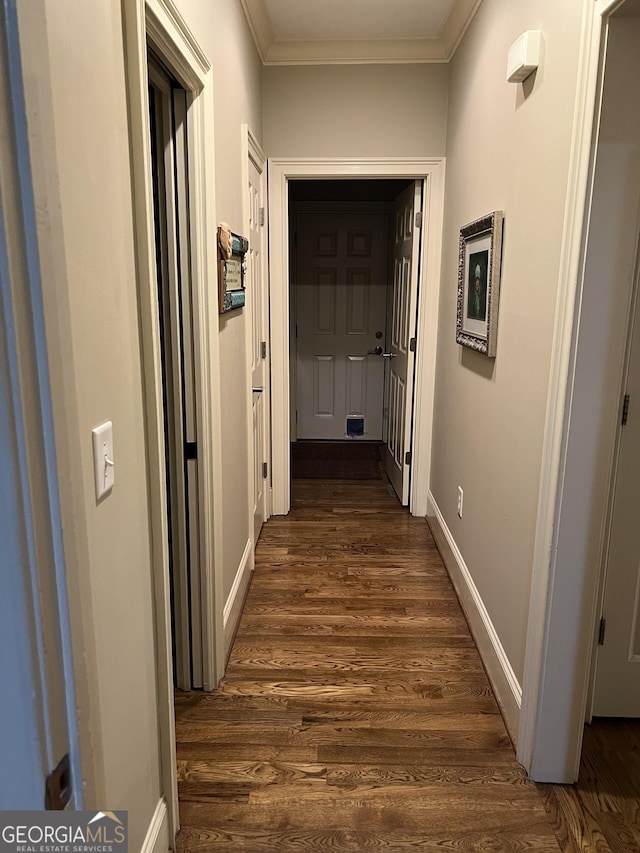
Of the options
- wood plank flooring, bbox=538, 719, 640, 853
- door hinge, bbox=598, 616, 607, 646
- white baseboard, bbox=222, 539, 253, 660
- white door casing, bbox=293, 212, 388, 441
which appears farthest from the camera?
white door casing, bbox=293, 212, 388, 441

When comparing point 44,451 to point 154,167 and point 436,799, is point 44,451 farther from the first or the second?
point 436,799

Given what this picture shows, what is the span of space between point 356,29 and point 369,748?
3.26m

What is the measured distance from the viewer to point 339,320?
16.9ft

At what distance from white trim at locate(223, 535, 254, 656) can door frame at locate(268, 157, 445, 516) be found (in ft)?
2.92

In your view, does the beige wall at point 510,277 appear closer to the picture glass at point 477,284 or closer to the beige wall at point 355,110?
the picture glass at point 477,284

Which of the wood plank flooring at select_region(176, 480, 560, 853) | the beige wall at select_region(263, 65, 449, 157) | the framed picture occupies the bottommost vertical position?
the wood plank flooring at select_region(176, 480, 560, 853)

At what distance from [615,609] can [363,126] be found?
2.76 metres

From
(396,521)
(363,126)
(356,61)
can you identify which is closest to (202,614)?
(396,521)

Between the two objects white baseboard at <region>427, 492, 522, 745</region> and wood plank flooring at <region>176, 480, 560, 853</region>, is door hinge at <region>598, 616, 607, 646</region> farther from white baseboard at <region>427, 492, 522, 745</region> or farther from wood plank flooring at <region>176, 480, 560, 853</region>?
wood plank flooring at <region>176, 480, 560, 853</region>

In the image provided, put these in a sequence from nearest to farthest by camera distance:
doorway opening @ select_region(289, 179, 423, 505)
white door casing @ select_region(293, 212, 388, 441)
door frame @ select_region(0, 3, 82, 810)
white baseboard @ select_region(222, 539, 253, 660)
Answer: door frame @ select_region(0, 3, 82, 810)
white baseboard @ select_region(222, 539, 253, 660)
doorway opening @ select_region(289, 179, 423, 505)
white door casing @ select_region(293, 212, 388, 441)

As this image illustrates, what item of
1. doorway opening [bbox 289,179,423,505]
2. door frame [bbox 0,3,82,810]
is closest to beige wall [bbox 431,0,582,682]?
door frame [bbox 0,3,82,810]

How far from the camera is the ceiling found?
2738mm

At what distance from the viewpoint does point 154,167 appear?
179 cm

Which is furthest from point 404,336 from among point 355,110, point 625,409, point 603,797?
point 603,797
